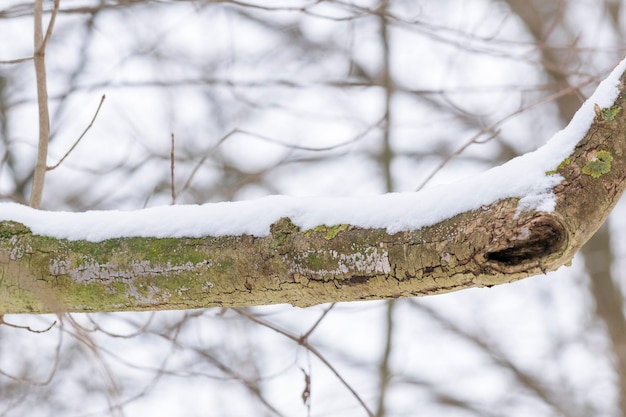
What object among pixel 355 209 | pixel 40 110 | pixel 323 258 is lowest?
pixel 323 258

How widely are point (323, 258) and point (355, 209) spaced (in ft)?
0.41

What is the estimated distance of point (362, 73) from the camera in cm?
523

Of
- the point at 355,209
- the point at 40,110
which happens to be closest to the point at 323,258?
the point at 355,209

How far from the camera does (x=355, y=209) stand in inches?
53.1

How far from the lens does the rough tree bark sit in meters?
1.11

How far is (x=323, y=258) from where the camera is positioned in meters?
1.31

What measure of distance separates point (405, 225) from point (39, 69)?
A: 125 centimetres

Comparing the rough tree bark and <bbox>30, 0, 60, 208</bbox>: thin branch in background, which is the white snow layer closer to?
the rough tree bark

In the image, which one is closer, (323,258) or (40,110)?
(323,258)

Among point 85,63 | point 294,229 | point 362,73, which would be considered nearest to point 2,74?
point 85,63

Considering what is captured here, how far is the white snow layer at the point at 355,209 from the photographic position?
45.9 inches

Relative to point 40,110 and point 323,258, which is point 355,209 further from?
point 40,110

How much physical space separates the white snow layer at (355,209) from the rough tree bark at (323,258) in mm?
19

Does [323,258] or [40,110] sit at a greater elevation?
[40,110]
